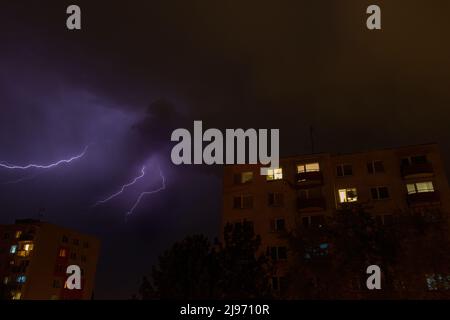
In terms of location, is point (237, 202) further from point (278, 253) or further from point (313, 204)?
point (313, 204)

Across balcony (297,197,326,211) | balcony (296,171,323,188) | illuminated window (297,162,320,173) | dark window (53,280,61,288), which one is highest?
illuminated window (297,162,320,173)

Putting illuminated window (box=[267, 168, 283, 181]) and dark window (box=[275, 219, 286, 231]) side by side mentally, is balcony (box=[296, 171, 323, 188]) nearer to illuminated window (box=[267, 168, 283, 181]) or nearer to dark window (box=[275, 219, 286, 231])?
illuminated window (box=[267, 168, 283, 181])

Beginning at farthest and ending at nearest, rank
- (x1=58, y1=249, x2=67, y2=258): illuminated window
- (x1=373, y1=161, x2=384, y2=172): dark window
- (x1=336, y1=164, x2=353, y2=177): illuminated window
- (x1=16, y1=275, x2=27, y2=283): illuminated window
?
1. (x1=58, y1=249, x2=67, y2=258): illuminated window
2. (x1=16, y1=275, x2=27, y2=283): illuminated window
3. (x1=336, y1=164, x2=353, y2=177): illuminated window
4. (x1=373, y1=161, x2=384, y2=172): dark window

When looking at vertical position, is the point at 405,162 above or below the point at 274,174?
above

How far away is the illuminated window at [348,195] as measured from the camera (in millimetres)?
41938

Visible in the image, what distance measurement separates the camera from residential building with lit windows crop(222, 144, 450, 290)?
1571 inches

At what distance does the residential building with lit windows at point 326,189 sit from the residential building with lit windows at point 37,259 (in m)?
59.7

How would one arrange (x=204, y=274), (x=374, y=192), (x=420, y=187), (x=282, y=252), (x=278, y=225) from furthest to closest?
(x=278, y=225) < (x=374, y=192) < (x=282, y=252) < (x=420, y=187) < (x=204, y=274)

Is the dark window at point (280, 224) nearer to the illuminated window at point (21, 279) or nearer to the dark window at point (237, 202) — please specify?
the dark window at point (237, 202)

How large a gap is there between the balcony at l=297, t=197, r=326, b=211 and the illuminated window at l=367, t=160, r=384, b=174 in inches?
262

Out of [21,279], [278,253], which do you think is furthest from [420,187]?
[21,279]

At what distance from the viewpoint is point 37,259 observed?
84.0 m

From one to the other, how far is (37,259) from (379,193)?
248 ft

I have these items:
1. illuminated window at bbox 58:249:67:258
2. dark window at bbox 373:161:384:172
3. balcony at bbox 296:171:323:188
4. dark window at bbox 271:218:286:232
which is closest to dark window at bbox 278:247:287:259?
dark window at bbox 271:218:286:232
